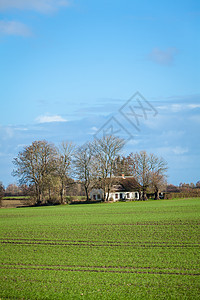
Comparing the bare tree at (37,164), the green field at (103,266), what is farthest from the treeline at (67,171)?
the green field at (103,266)

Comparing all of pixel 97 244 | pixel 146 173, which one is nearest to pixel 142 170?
pixel 146 173

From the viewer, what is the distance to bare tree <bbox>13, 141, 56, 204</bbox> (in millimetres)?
68500

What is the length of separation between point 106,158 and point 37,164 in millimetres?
14750

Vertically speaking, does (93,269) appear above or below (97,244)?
below

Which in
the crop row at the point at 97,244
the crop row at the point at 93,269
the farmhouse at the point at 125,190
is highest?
the farmhouse at the point at 125,190

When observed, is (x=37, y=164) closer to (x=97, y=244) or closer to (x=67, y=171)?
(x=67, y=171)

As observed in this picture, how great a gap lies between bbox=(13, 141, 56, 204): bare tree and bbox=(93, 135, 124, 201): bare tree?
10108mm

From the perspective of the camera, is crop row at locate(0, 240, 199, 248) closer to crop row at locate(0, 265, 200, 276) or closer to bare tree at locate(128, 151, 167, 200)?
crop row at locate(0, 265, 200, 276)

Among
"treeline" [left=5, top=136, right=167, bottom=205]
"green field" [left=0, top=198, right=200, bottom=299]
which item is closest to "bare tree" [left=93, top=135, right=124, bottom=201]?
"treeline" [left=5, top=136, right=167, bottom=205]

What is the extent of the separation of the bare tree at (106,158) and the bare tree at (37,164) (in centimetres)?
1011

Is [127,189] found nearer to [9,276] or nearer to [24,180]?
[24,180]

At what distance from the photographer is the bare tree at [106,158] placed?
75188 millimetres

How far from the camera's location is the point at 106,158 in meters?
76.1

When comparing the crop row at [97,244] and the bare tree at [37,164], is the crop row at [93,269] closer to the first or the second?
the crop row at [97,244]
